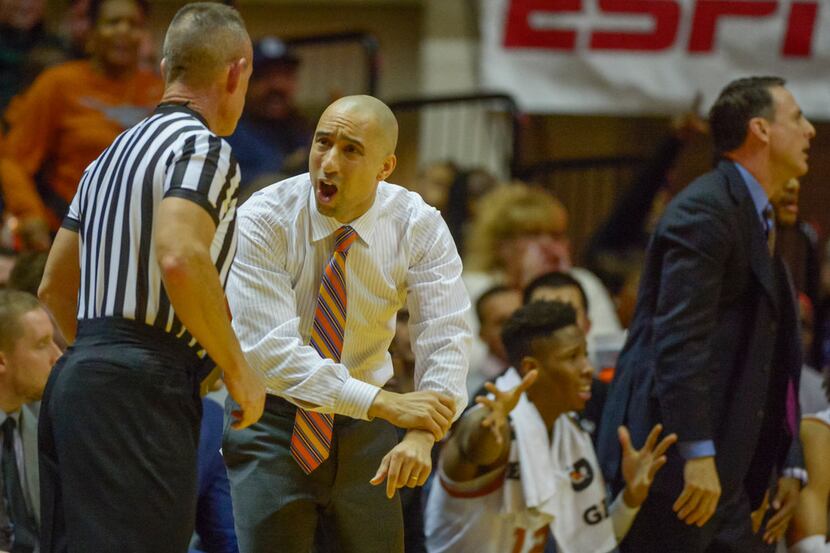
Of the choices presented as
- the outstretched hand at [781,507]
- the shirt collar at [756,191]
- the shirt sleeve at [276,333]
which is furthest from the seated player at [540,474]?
the shirt sleeve at [276,333]

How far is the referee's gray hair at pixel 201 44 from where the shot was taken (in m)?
3.27

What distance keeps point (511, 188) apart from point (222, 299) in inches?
174

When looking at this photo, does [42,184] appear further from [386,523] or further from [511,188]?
[386,523]

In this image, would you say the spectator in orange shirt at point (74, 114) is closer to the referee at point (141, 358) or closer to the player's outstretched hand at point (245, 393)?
the referee at point (141, 358)

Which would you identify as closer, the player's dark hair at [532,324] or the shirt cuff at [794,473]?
the shirt cuff at [794,473]

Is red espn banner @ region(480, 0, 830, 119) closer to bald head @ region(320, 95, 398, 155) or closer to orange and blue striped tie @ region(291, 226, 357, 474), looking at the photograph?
bald head @ region(320, 95, 398, 155)

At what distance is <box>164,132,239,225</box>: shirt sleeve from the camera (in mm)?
3051

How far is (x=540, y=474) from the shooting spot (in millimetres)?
4562

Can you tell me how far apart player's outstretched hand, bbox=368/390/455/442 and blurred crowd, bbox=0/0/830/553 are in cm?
123

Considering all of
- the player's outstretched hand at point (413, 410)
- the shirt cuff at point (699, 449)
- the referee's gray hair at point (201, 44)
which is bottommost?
the shirt cuff at point (699, 449)

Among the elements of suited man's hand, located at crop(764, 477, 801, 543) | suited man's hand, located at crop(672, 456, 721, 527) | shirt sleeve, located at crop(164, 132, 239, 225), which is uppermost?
shirt sleeve, located at crop(164, 132, 239, 225)

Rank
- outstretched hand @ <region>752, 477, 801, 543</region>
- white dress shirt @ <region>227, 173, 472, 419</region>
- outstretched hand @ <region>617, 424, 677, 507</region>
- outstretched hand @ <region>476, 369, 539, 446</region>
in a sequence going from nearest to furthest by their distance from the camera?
white dress shirt @ <region>227, 173, 472, 419</region>, outstretched hand @ <region>476, 369, 539, 446</region>, outstretched hand @ <region>617, 424, 677, 507</region>, outstretched hand @ <region>752, 477, 801, 543</region>

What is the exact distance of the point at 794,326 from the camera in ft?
14.2

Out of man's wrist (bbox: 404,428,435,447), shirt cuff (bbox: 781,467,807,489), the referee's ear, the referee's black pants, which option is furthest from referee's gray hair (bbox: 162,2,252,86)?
shirt cuff (bbox: 781,467,807,489)
